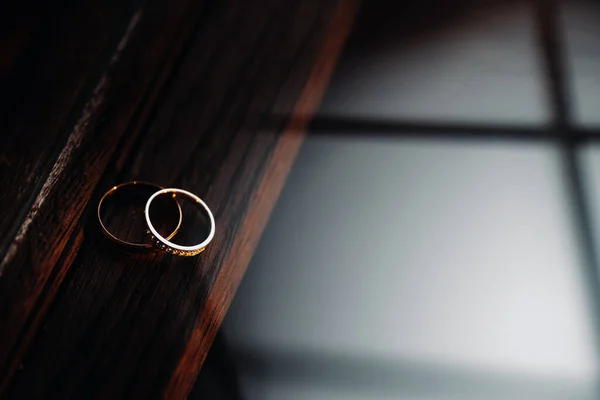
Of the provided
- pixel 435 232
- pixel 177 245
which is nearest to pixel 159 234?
pixel 177 245

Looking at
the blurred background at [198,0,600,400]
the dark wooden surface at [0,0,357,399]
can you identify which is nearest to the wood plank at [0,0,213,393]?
the dark wooden surface at [0,0,357,399]

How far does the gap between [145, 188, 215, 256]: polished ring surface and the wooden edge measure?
19mm

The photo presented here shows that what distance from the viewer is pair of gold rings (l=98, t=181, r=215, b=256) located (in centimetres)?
34

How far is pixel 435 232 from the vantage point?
0.44 metres

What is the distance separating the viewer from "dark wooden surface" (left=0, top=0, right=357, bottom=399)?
309 mm

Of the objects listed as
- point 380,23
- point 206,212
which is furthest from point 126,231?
point 380,23

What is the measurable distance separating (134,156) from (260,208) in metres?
0.09

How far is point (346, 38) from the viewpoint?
1.63 feet

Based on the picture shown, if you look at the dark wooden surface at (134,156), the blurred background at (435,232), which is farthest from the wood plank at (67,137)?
the blurred background at (435,232)

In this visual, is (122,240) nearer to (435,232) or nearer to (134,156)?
(134,156)

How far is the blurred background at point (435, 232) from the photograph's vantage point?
385 millimetres

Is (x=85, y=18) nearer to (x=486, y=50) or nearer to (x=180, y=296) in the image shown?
(x=180, y=296)

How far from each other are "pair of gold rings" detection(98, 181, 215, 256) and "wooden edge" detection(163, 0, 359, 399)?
2cm

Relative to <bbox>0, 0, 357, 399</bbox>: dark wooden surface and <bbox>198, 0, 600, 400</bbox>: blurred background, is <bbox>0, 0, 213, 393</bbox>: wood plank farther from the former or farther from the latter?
<bbox>198, 0, 600, 400</bbox>: blurred background
